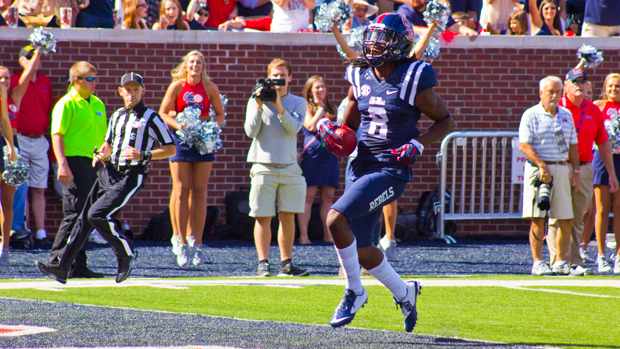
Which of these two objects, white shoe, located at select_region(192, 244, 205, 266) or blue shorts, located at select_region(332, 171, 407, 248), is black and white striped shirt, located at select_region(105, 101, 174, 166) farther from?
blue shorts, located at select_region(332, 171, 407, 248)

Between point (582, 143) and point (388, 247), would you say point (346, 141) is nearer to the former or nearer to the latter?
point (388, 247)

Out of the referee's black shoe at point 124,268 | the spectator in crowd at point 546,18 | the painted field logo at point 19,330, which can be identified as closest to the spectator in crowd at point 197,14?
the spectator in crowd at point 546,18

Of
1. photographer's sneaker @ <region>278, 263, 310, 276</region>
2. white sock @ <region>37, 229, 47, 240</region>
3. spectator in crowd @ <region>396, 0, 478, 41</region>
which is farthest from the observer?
spectator in crowd @ <region>396, 0, 478, 41</region>

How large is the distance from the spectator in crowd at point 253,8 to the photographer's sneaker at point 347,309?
842 cm

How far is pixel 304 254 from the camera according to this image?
383 inches

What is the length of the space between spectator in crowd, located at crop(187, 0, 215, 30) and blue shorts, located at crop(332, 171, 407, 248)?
781 centimetres

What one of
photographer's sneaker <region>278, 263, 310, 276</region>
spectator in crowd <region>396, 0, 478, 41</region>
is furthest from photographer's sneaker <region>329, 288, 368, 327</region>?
spectator in crowd <region>396, 0, 478, 41</region>

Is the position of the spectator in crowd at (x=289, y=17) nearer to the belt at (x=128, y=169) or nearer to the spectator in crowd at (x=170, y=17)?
the spectator in crowd at (x=170, y=17)

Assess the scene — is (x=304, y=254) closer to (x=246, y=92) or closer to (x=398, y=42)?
(x=246, y=92)

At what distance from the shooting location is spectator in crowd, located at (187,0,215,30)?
1232cm

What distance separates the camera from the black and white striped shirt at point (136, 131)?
6.99 meters

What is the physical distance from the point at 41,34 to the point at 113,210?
3619 mm

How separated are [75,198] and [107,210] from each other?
1.02 m

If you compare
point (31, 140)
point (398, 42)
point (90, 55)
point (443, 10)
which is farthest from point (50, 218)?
point (398, 42)
